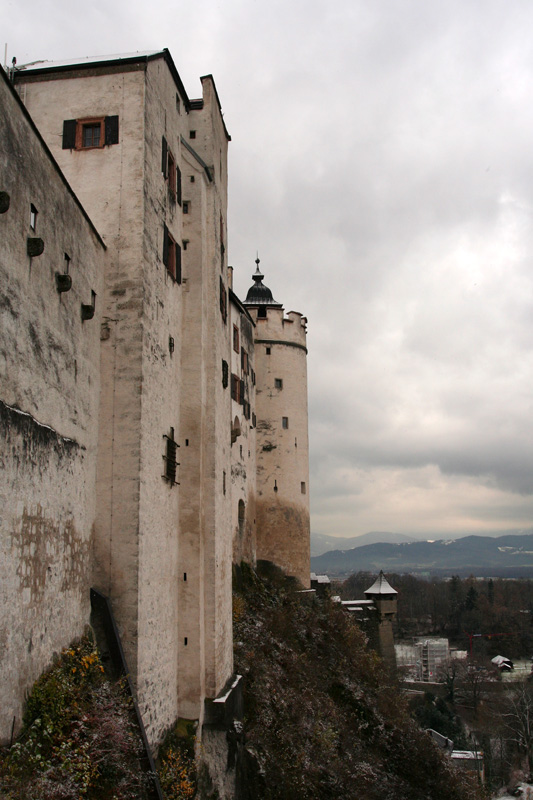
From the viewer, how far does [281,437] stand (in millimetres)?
38062

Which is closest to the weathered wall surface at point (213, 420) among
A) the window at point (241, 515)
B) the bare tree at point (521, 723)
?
the window at point (241, 515)

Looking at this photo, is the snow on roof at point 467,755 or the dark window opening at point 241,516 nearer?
the dark window opening at point 241,516

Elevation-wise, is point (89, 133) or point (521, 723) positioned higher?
point (89, 133)

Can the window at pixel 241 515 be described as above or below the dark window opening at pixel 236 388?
below

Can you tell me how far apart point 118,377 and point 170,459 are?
3.08 metres

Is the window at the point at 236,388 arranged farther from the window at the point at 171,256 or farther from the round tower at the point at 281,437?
the window at the point at 171,256

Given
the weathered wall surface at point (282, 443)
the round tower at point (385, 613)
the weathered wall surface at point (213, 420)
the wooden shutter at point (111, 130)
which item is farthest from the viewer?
the round tower at point (385, 613)

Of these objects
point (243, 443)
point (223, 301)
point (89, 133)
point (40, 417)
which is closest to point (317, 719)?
point (243, 443)

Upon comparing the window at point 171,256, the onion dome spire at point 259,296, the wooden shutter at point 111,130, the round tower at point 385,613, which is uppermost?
the onion dome spire at point 259,296

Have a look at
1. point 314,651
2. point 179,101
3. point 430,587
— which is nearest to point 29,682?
point 179,101

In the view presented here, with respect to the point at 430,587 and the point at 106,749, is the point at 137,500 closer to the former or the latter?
the point at 106,749

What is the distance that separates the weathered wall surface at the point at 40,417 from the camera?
35.4ft

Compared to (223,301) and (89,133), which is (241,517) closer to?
(223,301)

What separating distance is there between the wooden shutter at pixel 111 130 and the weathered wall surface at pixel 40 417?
2.97 m
